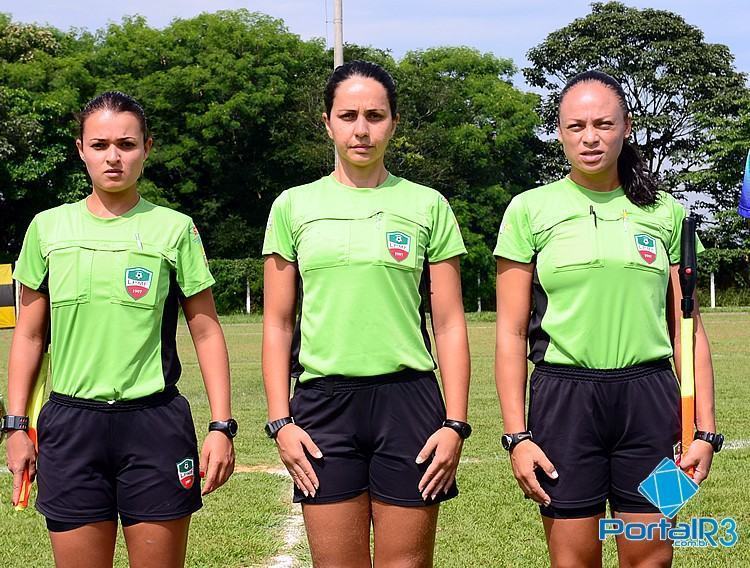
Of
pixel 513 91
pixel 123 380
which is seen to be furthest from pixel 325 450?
pixel 513 91

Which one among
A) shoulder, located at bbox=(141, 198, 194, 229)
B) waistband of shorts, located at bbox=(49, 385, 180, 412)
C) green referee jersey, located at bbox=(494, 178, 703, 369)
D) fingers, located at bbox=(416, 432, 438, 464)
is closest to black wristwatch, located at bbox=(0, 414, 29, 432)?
waistband of shorts, located at bbox=(49, 385, 180, 412)

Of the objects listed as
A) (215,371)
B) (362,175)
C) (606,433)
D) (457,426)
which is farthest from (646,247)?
(215,371)

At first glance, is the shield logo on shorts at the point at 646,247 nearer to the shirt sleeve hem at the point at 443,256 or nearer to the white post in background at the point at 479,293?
the shirt sleeve hem at the point at 443,256

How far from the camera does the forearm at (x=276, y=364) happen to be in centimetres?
337

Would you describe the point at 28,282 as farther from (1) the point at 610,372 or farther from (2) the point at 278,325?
(1) the point at 610,372

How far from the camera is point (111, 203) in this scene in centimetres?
348

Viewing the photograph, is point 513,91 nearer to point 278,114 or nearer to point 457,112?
point 457,112

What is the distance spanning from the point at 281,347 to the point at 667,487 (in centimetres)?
133

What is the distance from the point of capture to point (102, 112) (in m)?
3.45

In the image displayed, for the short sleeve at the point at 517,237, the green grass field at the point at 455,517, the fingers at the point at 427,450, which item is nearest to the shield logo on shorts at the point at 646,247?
the short sleeve at the point at 517,237

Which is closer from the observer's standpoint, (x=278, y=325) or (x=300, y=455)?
(x=300, y=455)

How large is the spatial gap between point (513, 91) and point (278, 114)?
10612 millimetres

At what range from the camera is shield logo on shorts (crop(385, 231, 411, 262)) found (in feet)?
10.9

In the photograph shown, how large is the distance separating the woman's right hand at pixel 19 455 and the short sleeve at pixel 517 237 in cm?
169
